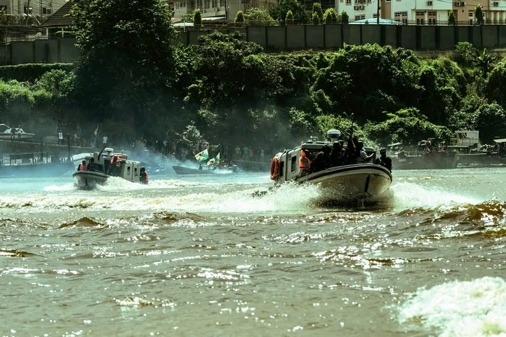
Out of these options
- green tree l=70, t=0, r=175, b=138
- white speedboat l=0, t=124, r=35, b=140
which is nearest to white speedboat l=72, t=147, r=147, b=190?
green tree l=70, t=0, r=175, b=138

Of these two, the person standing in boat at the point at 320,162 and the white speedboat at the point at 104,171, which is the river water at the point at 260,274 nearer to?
the person standing in boat at the point at 320,162

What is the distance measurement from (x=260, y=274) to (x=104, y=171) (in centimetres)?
3716

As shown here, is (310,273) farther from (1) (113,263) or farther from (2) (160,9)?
(2) (160,9)

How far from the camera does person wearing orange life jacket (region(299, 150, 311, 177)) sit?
1277 inches

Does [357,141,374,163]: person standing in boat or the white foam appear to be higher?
[357,141,374,163]: person standing in boat

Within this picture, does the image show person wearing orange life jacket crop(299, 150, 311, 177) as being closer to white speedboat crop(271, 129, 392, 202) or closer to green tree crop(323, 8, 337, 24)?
white speedboat crop(271, 129, 392, 202)

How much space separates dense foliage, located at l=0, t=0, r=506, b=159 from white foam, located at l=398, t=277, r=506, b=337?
231 ft

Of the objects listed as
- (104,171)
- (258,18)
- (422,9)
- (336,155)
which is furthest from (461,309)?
(422,9)

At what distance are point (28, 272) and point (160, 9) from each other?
69.4 m

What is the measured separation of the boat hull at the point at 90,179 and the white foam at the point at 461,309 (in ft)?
122

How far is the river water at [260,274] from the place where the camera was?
13.3 metres

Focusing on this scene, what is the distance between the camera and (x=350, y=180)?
31.0 m

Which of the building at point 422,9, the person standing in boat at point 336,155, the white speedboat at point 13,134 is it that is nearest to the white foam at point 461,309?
the person standing in boat at point 336,155

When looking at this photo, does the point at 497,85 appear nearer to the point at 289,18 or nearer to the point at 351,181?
the point at 289,18
